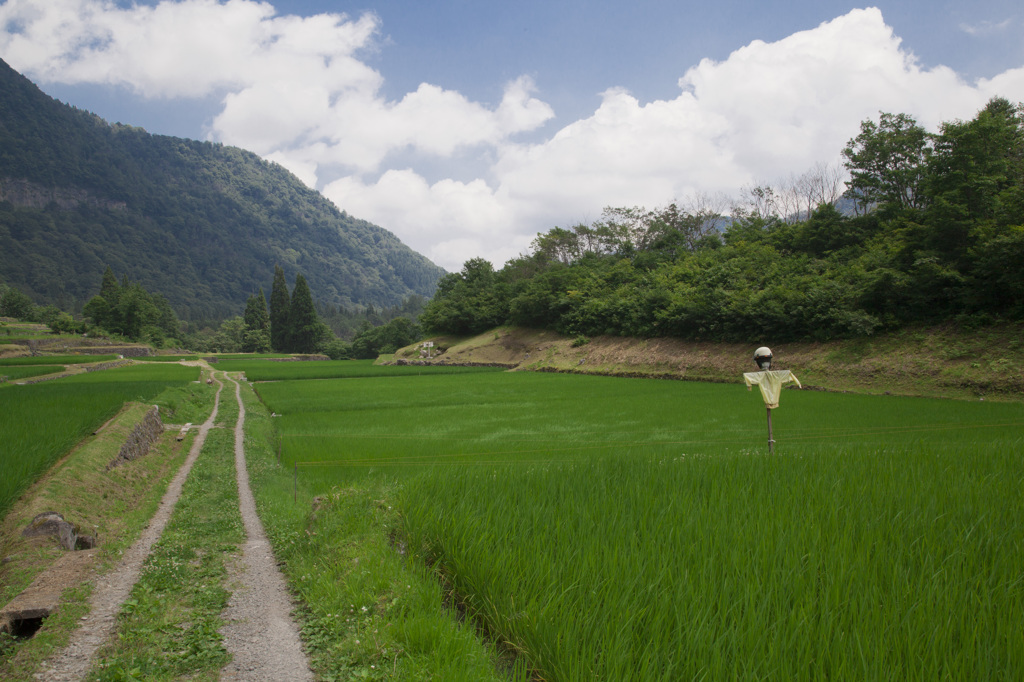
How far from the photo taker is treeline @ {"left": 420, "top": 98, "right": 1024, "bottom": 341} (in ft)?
64.5

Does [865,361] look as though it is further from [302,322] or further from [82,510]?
[302,322]

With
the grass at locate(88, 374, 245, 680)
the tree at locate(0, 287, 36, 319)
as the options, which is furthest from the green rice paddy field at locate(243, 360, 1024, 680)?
the tree at locate(0, 287, 36, 319)

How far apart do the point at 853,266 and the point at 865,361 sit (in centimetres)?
753

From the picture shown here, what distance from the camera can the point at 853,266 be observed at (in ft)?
83.5

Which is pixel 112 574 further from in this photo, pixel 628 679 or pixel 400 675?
pixel 628 679

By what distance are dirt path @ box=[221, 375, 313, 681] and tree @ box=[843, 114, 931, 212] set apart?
38.9 m

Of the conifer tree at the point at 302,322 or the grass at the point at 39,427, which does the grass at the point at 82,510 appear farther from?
the conifer tree at the point at 302,322

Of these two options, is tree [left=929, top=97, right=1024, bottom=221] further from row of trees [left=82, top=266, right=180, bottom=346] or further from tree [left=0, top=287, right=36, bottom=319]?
tree [left=0, top=287, right=36, bottom=319]

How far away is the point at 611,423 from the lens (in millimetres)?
13094

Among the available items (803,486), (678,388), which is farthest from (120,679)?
(678,388)

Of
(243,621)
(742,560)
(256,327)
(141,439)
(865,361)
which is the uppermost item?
(256,327)

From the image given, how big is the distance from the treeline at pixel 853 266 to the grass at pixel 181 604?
23828 mm

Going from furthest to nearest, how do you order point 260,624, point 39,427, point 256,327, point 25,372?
point 256,327
point 25,372
point 39,427
point 260,624

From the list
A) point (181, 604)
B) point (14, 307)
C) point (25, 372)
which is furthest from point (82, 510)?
point (14, 307)
